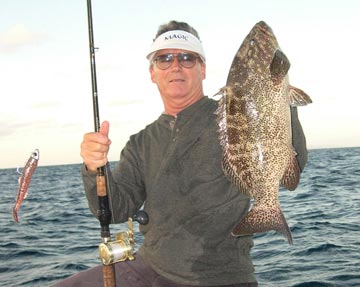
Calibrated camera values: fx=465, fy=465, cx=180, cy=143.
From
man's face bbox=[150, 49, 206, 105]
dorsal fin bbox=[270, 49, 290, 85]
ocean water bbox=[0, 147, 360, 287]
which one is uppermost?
man's face bbox=[150, 49, 206, 105]

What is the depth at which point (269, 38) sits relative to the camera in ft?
11.1

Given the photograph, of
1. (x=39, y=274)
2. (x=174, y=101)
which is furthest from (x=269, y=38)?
(x=39, y=274)

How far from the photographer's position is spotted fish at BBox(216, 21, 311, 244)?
3303mm

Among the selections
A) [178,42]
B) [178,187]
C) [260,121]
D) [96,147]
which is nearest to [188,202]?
[178,187]

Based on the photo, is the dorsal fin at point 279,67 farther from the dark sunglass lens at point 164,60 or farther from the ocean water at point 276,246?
the ocean water at point 276,246

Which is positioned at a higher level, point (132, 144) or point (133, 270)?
point (132, 144)

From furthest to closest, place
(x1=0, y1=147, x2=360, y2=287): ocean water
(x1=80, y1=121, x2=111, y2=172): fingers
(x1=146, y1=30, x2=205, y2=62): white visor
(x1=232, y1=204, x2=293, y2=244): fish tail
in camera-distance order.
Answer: (x1=0, y1=147, x2=360, y2=287): ocean water → (x1=146, y1=30, x2=205, y2=62): white visor → (x1=80, y1=121, x2=111, y2=172): fingers → (x1=232, y1=204, x2=293, y2=244): fish tail

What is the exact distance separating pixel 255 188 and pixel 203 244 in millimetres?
927

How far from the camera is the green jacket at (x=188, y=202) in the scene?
13.3 feet

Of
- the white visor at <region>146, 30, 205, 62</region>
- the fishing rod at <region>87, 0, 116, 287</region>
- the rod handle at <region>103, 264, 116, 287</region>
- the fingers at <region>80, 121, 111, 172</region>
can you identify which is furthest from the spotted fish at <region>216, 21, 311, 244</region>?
the rod handle at <region>103, 264, 116, 287</region>

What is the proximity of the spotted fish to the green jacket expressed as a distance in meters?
0.65

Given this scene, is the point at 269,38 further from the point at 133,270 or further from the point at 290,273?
the point at 290,273

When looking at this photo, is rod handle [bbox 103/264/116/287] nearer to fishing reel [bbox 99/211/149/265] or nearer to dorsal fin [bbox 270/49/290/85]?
fishing reel [bbox 99/211/149/265]

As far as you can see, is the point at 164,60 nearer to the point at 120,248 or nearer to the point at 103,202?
the point at 103,202
